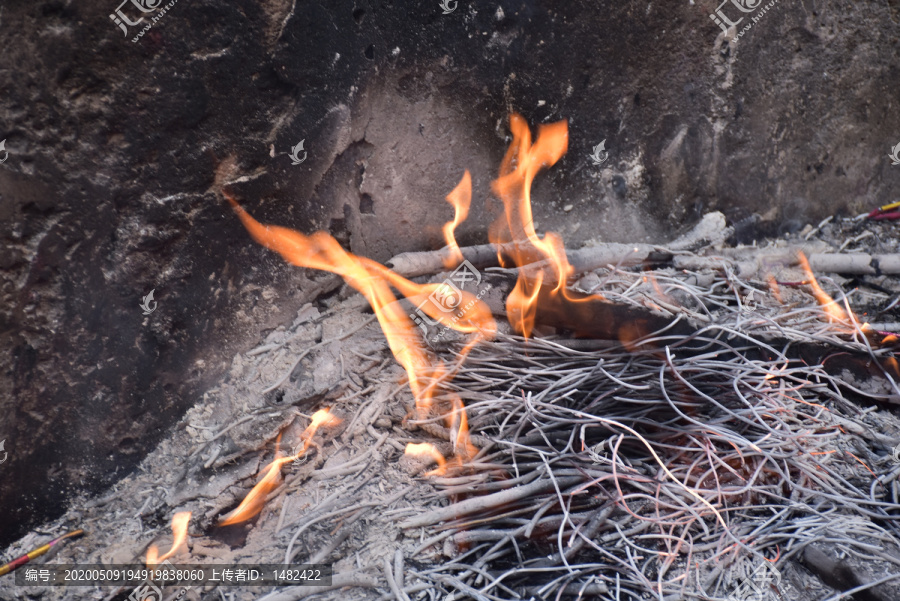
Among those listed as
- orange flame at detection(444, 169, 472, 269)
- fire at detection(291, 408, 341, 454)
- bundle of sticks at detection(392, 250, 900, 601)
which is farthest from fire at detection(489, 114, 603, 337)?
fire at detection(291, 408, 341, 454)

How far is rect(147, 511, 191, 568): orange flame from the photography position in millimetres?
2201

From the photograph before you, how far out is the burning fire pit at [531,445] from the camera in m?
2.04

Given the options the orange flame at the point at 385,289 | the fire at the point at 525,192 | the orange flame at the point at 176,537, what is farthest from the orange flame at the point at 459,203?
the orange flame at the point at 176,537

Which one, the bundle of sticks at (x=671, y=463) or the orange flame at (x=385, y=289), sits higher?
the orange flame at (x=385, y=289)

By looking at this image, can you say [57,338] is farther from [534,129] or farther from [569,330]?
[534,129]

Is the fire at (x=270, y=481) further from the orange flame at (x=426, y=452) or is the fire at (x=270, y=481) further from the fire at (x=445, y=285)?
the orange flame at (x=426, y=452)

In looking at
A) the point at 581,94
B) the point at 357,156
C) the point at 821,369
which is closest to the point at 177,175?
the point at 357,156

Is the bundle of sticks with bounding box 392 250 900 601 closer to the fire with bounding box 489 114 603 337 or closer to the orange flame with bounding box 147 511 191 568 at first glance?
the fire with bounding box 489 114 603 337

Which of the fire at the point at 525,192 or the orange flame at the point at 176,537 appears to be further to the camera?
the fire at the point at 525,192

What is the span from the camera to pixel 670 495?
222 cm

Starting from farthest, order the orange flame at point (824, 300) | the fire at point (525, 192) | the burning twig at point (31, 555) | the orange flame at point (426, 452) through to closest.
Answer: the fire at point (525, 192)
the orange flame at point (824, 300)
the orange flame at point (426, 452)
the burning twig at point (31, 555)

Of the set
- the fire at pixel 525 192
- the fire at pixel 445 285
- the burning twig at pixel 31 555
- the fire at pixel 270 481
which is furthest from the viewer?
the fire at pixel 525 192

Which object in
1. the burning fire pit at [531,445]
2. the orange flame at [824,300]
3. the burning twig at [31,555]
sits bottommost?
the orange flame at [824,300]

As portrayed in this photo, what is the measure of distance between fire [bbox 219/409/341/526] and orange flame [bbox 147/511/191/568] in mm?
136
